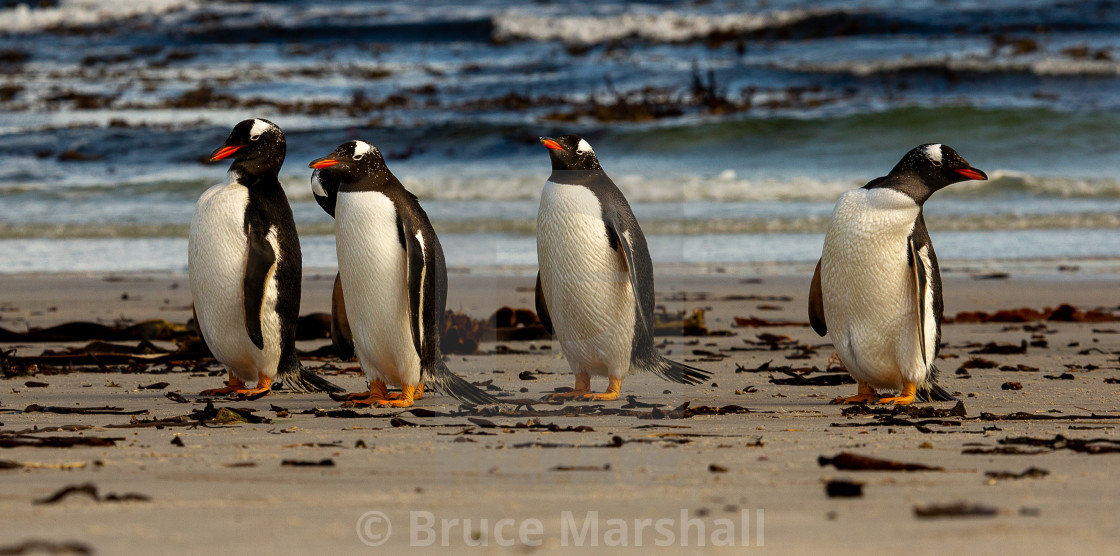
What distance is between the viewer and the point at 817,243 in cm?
1199

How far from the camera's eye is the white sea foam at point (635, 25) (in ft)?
99.8

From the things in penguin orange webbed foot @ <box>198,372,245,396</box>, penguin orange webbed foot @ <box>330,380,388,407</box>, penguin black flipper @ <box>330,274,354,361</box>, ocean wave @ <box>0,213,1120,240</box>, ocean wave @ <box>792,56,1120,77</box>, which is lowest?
penguin orange webbed foot @ <box>198,372,245,396</box>

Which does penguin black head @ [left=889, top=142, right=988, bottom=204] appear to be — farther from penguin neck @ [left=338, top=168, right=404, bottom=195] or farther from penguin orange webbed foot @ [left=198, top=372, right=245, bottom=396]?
penguin orange webbed foot @ [left=198, top=372, right=245, bottom=396]

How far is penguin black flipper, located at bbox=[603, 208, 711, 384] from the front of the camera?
4.72 metres

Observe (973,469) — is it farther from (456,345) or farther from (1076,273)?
(1076,273)

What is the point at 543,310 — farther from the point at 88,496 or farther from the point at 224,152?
the point at 88,496

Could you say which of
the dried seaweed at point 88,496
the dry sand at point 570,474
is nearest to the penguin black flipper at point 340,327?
the dry sand at point 570,474

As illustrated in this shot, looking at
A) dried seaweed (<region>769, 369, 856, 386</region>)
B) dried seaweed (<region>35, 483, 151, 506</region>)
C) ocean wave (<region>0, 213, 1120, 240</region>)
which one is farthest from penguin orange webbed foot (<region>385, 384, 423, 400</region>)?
ocean wave (<region>0, 213, 1120, 240</region>)

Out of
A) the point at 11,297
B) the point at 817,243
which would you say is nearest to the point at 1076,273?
the point at 817,243

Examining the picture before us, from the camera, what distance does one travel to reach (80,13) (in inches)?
1444

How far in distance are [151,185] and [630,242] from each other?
12850mm

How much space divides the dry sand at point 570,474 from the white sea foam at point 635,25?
2584cm

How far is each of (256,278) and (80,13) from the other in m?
35.4

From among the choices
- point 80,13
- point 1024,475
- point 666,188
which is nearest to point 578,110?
point 666,188
